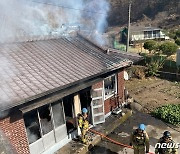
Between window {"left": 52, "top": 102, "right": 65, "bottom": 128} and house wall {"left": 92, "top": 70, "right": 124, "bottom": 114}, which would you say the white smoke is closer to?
house wall {"left": 92, "top": 70, "right": 124, "bottom": 114}

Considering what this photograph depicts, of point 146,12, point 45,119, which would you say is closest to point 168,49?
point 45,119

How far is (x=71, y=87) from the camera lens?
10.4 m

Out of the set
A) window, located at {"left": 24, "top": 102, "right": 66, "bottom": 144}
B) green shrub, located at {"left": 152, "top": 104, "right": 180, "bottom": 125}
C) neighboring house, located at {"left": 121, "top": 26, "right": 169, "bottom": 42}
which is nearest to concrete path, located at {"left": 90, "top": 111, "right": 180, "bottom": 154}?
green shrub, located at {"left": 152, "top": 104, "right": 180, "bottom": 125}

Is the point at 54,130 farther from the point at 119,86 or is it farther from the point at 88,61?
the point at 119,86

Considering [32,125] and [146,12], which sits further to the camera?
[146,12]

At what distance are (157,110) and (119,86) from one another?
2.99 metres

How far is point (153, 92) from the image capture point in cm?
1875

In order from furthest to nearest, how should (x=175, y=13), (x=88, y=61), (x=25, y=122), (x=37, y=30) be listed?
(x=175, y=13)
(x=37, y=30)
(x=88, y=61)
(x=25, y=122)

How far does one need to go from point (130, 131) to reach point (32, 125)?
5714 millimetres

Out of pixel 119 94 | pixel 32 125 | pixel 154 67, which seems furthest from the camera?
pixel 154 67

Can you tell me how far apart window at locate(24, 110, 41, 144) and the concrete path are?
9.57 ft

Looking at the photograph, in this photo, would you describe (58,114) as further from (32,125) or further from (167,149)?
(167,149)

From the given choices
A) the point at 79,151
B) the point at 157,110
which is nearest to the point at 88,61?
the point at 79,151

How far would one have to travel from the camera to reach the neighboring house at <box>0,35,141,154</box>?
8469mm
